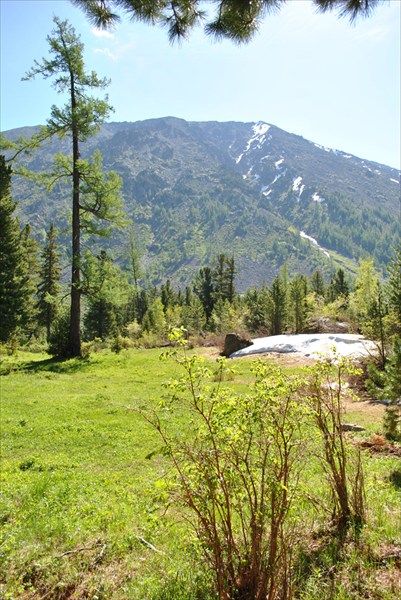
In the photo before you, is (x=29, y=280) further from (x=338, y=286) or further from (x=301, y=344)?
(x=338, y=286)

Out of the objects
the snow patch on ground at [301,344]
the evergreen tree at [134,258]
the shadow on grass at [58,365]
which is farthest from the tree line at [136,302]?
the snow patch on ground at [301,344]

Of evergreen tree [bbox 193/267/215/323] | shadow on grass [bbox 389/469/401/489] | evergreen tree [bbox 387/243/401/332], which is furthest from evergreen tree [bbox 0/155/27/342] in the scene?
evergreen tree [bbox 193/267/215/323]

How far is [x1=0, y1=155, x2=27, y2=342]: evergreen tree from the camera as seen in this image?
2444cm

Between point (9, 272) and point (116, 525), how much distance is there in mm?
24544

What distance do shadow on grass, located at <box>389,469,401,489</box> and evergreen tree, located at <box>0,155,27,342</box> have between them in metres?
24.3

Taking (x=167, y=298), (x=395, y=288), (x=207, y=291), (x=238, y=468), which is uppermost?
(x=207, y=291)

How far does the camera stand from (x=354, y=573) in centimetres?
338

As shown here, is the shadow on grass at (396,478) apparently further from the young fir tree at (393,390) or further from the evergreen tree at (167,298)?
the evergreen tree at (167,298)

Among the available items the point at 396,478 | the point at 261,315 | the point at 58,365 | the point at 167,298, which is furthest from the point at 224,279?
the point at 396,478

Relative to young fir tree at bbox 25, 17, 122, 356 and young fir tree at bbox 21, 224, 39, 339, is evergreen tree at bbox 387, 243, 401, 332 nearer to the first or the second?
young fir tree at bbox 25, 17, 122, 356

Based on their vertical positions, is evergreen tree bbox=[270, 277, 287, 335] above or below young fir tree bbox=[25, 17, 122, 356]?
below

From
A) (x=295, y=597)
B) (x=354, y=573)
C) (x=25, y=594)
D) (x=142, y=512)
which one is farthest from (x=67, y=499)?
(x=354, y=573)

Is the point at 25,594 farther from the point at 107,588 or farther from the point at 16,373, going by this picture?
the point at 16,373

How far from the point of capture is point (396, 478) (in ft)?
19.4
